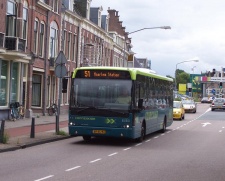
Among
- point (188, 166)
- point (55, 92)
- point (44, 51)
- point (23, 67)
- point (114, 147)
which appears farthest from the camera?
point (55, 92)

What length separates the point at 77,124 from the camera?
1864cm

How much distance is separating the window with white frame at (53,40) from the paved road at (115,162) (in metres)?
20.5

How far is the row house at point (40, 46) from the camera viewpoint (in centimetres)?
3092

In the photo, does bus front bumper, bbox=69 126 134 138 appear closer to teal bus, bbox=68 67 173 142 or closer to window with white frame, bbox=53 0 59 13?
teal bus, bbox=68 67 173 142

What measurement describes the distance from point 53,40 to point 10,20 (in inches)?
385

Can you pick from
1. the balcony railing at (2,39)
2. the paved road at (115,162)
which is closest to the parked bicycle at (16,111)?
the balcony railing at (2,39)

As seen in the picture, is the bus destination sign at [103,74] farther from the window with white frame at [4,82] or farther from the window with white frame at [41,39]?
the window with white frame at [41,39]

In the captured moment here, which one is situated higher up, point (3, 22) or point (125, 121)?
point (3, 22)

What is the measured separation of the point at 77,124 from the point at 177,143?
447cm

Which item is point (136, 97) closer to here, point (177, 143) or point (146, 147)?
point (146, 147)

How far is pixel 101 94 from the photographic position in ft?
60.1

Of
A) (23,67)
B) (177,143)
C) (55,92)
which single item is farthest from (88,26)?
(177,143)

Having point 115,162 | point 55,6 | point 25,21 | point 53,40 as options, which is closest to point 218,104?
point 53,40

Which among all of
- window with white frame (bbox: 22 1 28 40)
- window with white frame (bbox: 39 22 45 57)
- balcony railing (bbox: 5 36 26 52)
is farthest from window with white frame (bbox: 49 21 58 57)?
balcony railing (bbox: 5 36 26 52)
